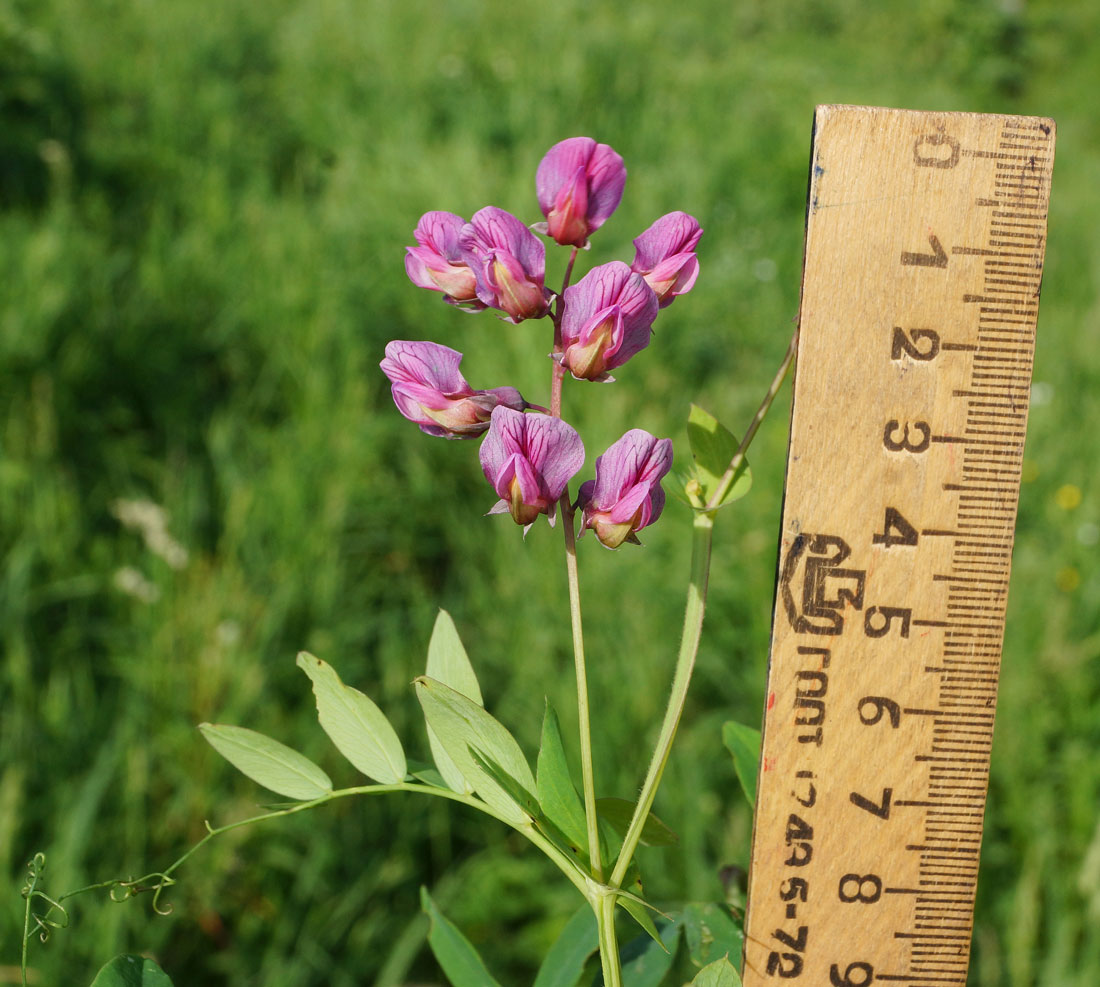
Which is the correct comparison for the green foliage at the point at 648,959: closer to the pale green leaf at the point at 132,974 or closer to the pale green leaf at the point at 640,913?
the pale green leaf at the point at 640,913

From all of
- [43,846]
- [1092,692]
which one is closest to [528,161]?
[1092,692]

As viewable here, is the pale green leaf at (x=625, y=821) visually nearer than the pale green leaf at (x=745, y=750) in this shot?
Yes

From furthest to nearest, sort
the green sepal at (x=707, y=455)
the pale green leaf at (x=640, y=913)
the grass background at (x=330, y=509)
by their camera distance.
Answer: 1. the grass background at (x=330, y=509)
2. the green sepal at (x=707, y=455)
3. the pale green leaf at (x=640, y=913)

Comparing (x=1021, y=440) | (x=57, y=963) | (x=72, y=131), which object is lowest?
(x=57, y=963)

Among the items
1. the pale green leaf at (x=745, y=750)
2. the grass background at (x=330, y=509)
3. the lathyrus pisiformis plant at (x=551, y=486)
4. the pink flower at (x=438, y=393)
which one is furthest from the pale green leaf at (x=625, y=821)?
the grass background at (x=330, y=509)

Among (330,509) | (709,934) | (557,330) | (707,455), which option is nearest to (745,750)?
(709,934)

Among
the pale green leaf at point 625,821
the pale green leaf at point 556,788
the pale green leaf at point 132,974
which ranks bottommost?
the pale green leaf at point 132,974

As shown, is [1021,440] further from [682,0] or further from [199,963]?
[682,0]

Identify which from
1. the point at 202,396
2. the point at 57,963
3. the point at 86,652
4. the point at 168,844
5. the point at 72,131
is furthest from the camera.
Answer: the point at 72,131

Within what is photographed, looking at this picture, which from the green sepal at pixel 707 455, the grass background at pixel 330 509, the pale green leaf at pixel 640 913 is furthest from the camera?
the grass background at pixel 330 509
